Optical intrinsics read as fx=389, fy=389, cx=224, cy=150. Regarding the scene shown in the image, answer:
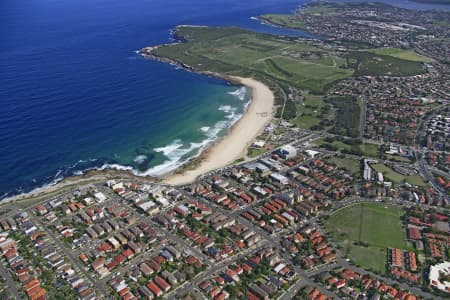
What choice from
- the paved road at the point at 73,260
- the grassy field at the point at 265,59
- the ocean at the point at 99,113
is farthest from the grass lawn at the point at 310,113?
the paved road at the point at 73,260

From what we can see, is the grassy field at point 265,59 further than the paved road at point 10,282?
Yes

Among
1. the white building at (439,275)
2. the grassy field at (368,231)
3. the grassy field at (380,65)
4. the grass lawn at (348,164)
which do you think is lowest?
the white building at (439,275)

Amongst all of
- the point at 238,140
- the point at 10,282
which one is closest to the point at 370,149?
the point at 238,140

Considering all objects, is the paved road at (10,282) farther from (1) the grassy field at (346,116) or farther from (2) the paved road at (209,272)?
(1) the grassy field at (346,116)

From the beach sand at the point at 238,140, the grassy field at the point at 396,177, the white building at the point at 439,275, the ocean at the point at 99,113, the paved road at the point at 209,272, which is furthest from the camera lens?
the ocean at the point at 99,113

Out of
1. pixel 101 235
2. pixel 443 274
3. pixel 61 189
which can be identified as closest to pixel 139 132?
pixel 61 189

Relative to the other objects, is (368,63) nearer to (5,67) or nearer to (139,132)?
(139,132)
